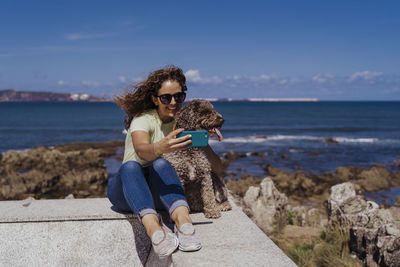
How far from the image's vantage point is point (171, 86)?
3.87 meters

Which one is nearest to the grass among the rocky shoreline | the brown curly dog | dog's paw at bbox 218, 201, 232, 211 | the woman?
the rocky shoreline

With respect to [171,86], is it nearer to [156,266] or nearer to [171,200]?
[171,200]

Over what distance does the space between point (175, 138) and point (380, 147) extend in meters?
26.0

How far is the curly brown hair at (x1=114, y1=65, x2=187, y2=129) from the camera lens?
3893 mm

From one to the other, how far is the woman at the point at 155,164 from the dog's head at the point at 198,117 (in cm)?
12

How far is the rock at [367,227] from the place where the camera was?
454 cm

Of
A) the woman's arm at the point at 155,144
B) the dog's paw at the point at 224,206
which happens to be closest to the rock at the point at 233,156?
the dog's paw at the point at 224,206

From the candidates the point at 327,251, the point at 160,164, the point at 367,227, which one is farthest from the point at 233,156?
the point at 160,164

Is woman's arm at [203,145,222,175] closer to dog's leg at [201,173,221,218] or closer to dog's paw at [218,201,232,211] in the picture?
dog's leg at [201,173,221,218]

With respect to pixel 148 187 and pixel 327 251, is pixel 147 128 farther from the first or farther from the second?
pixel 327 251

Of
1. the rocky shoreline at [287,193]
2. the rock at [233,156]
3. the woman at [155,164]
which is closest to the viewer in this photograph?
the woman at [155,164]

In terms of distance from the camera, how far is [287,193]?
1254cm

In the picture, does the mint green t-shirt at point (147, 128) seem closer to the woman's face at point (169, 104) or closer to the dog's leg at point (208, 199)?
the woman's face at point (169, 104)

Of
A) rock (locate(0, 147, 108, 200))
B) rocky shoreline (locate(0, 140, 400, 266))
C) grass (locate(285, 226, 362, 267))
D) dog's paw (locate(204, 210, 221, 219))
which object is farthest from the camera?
rock (locate(0, 147, 108, 200))
